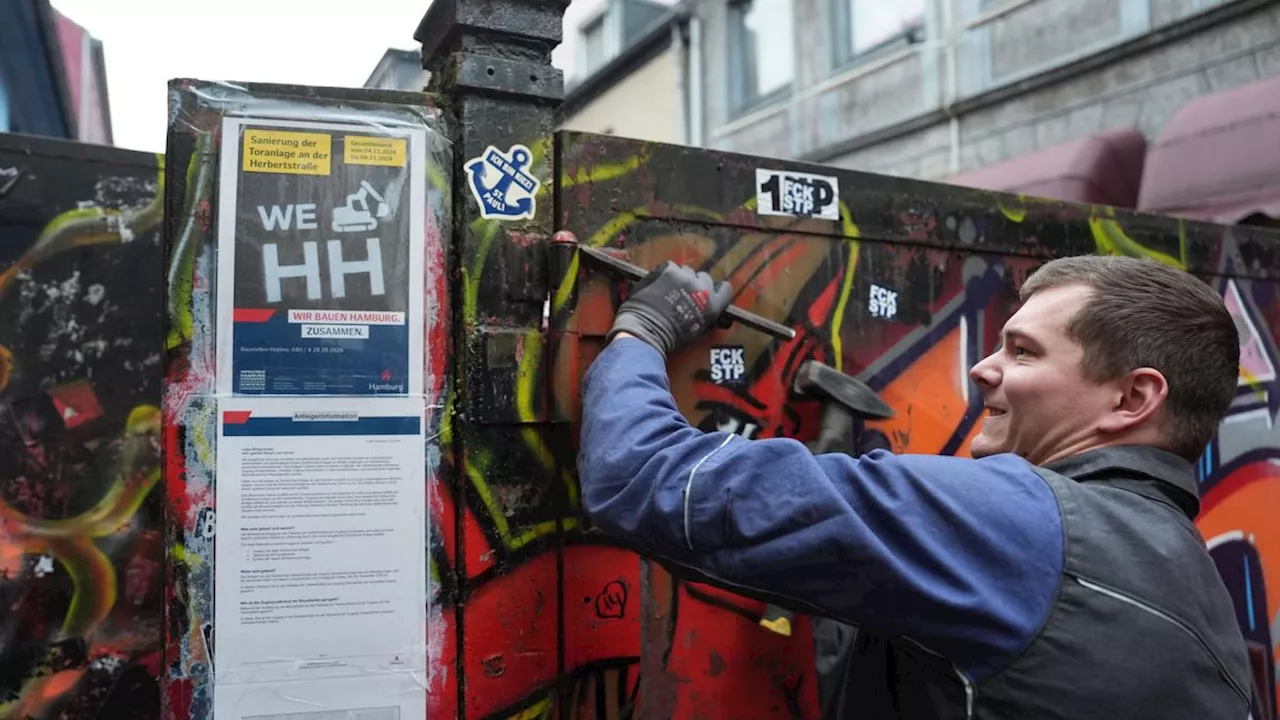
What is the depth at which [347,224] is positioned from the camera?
1771mm

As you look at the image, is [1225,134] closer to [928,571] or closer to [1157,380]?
[1157,380]

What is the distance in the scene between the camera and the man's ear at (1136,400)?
57.8 inches

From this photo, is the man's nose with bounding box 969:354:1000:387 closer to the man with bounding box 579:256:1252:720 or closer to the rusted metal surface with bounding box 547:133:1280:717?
the man with bounding box 579:256:1252:720

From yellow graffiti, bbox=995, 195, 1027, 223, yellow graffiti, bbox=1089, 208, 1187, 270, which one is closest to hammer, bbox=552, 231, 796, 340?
yellow graffiti, bbox=995, 195, 1027, 223

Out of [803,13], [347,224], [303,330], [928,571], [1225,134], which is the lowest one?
[928,571]

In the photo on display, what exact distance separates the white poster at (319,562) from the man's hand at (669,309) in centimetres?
49

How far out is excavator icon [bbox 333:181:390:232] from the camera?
1.77 meters

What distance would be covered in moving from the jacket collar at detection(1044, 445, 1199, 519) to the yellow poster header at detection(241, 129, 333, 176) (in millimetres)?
1462

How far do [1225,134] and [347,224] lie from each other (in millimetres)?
5757

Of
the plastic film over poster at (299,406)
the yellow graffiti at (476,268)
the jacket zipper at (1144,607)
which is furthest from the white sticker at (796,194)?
the jacket zipper at (1144,607)

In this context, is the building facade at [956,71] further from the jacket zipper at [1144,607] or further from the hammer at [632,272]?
the jacket zipper at [1144,607]

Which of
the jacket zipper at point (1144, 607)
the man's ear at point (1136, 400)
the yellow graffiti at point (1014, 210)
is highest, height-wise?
the yellow graffiti at point (1014, 210)

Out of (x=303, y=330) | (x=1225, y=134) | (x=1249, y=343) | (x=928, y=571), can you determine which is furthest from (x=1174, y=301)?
(x=1225, y=134)

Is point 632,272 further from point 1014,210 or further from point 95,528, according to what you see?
point 95,528
